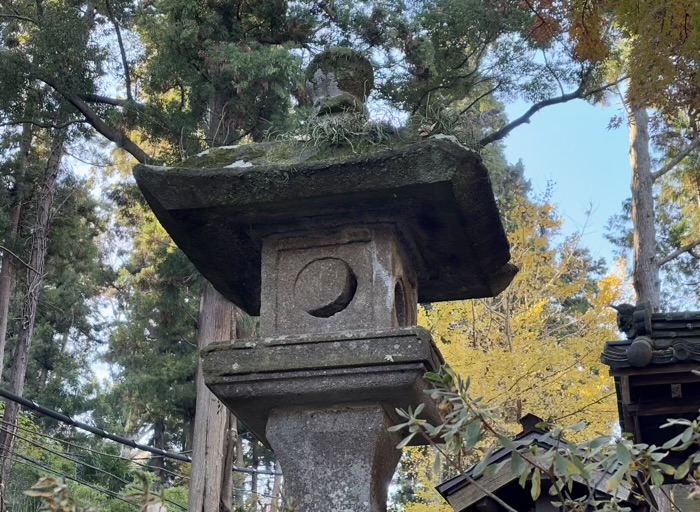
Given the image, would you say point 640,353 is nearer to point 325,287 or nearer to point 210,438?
point 325,287

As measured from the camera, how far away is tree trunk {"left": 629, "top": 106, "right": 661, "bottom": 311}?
41.9ft

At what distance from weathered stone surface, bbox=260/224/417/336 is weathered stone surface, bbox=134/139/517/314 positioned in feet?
0.20

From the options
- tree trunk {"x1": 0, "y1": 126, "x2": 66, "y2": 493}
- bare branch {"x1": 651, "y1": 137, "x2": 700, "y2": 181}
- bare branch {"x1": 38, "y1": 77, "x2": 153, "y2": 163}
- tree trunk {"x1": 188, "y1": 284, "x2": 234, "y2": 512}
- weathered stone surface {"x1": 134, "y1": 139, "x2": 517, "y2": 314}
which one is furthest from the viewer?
bare branch {"x1": 651, "y1": 137, "x2": 700, "y2": 181}

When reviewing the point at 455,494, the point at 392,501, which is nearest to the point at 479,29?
the point at 455,494

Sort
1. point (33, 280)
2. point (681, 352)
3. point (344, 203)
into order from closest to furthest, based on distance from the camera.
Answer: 1. point (344, 203)
2. point (681, 352)
3. point (33, 280)

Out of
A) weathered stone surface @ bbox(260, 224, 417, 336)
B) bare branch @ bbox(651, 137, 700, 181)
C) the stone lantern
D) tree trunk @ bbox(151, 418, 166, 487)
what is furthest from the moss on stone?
tree trunk @ bbox(151, 418, 166, 487)

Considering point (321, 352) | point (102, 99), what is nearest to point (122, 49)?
point (102, 99)

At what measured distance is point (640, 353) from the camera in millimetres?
4906

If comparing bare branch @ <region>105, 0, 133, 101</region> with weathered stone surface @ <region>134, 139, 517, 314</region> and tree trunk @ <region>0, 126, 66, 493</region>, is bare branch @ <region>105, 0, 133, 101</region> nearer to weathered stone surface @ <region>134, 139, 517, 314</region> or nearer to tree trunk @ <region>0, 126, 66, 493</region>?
tree trunk @ <region>0, 126, 66, 493</region>

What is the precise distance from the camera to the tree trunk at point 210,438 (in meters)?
8.04

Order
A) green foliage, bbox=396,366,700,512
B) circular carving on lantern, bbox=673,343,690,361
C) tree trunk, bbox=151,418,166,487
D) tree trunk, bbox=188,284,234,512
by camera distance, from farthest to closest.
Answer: tree trunk, bbox=151,418,166,487, tree trunk, bbox=188,284,234,512, circular carving on lantern, bbox=673,343,690,361, green foliage, bbox=396,366,700,512

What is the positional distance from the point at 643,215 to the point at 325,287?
1163cm

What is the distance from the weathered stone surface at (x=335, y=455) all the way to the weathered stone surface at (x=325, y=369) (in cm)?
5

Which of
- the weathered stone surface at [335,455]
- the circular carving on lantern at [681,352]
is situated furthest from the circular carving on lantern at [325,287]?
the circular carving on lantern at [681,352]
